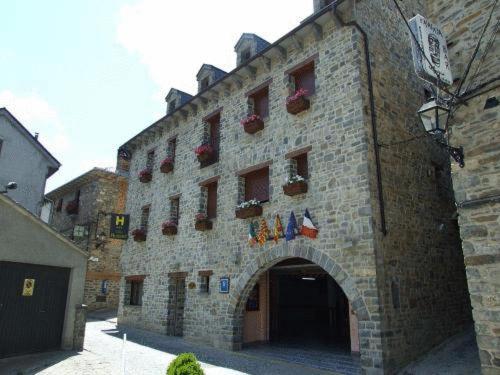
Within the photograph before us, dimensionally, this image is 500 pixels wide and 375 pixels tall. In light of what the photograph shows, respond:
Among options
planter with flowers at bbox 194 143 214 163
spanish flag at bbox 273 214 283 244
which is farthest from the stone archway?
planter with flowers at bbox 194 143 214 163

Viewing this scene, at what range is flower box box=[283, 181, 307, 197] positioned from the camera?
938 centimetres

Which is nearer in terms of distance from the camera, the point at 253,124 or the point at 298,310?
the point at 253,124

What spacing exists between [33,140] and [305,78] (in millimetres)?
13587

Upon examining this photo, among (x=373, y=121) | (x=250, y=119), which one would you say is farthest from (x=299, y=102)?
(x=373, y=121)

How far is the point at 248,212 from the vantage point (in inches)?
416

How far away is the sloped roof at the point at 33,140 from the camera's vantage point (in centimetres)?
1684

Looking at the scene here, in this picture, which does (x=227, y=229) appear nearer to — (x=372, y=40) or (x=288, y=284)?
(x=288, y=284)

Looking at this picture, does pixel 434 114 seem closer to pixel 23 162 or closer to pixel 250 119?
pixel 250 119

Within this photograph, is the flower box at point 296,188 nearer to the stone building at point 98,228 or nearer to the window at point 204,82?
the window at point 204,82

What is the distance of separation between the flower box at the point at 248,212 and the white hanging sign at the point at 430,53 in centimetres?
544

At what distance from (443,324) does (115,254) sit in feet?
54.4

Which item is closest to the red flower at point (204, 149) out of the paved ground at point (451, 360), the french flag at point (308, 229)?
the french flag at point (308, 229)

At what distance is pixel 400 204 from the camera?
9.12 metres

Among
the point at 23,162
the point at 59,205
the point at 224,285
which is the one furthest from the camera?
the point at 59,205
